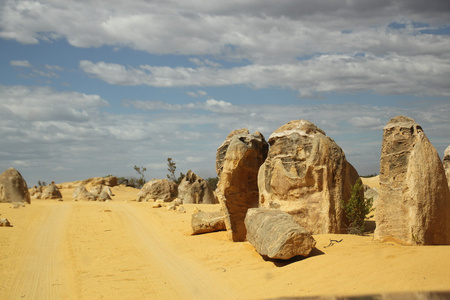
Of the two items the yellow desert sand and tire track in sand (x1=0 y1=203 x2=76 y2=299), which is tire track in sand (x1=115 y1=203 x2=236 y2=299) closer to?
the yellow desert sand

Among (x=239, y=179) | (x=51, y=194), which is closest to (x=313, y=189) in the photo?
(x=239, y=179)

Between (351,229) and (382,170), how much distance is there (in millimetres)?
2118

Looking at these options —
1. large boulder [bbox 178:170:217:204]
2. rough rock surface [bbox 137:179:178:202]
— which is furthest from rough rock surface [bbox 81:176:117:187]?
large boulder [bbox 178:170:217:204]

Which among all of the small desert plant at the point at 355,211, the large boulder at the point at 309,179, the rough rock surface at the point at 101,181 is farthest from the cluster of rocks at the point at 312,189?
the rough rock surface at the point at 101,181

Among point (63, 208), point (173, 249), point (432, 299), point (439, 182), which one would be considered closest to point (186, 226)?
point (173, 249)

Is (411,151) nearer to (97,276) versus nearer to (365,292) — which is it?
(365,292)

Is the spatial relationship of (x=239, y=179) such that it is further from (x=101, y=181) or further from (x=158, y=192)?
(x=101, y=181)

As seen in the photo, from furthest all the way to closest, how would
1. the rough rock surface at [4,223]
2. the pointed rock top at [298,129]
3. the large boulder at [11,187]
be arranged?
the large boulder at [11,187] → the rough rock surface at [4,223] → the pointed rock top at [298,129]

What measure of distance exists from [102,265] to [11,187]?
1530 cm

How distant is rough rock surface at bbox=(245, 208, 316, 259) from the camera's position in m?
8.42

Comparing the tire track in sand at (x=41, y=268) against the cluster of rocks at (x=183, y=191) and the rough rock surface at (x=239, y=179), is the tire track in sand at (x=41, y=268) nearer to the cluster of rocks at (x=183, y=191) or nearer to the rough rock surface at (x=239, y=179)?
the rough rock surface at (x=239, y=179)

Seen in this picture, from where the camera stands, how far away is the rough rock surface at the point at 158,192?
28.6 m

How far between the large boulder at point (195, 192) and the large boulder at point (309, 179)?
14.9 metres

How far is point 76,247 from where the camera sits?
13.1 metres
